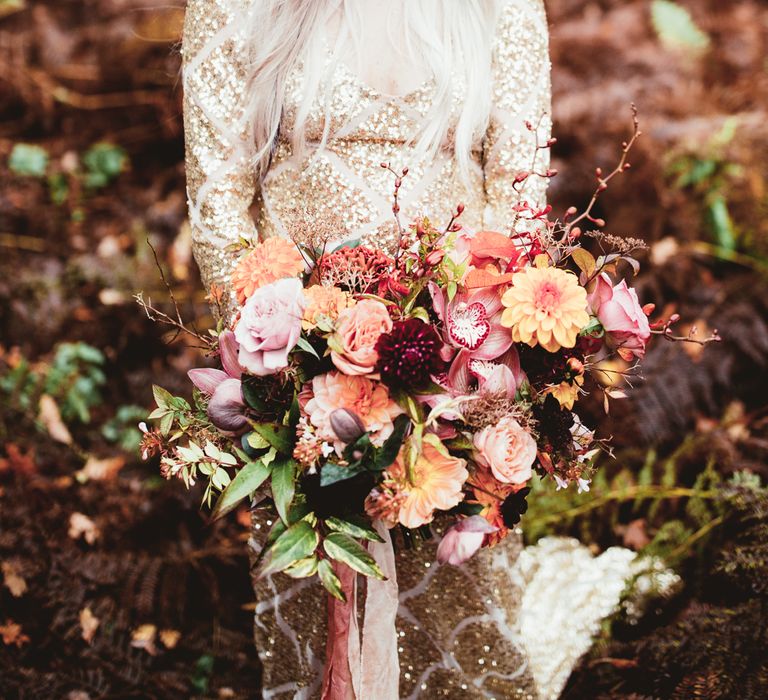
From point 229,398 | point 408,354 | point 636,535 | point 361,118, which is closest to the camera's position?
point 408,354

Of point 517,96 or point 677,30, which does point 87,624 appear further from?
point 677,30

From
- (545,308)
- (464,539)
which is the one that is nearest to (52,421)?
(464,539)

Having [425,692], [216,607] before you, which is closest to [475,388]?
[425,692]

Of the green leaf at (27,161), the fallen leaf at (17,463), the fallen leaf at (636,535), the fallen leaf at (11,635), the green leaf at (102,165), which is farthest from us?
the green leaf at (102,165)

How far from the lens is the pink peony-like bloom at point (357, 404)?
108 cm


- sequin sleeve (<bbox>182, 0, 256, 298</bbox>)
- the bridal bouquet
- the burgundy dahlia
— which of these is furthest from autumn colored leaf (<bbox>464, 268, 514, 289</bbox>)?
sequin sleeve (<bbox>182, 0, 256, 298</bbox>)

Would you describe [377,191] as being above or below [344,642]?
above

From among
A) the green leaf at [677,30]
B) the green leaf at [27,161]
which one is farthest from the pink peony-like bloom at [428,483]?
the green leaf at [27,161]

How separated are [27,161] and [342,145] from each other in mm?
3071

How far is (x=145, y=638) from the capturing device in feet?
7.54

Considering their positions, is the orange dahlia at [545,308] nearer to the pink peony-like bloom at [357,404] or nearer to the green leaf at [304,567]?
the pink peony-like bloom at [357,404]

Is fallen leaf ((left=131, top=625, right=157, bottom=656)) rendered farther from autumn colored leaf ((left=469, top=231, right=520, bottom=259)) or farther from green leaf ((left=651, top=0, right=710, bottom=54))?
green leaf ((left=651, top=0, right=710, bottom=54))

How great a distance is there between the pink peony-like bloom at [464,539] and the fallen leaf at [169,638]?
153 centimetres

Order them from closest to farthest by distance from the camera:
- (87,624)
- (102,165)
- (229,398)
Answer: (229,398)
(87,624)
(102,165)
